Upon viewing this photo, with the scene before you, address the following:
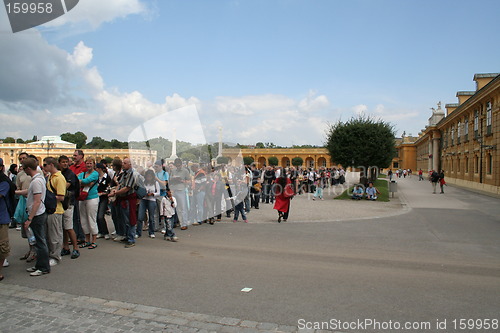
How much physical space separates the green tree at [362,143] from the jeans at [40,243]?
19.4 meters

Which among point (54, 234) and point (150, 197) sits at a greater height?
point (150, 197)

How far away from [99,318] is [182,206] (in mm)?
6129

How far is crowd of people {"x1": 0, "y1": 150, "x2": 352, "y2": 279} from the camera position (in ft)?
20.7

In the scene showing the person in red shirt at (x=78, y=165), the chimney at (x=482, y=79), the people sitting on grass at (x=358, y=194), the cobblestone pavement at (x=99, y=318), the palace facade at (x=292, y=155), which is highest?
the chimney at (x=482, y=79)

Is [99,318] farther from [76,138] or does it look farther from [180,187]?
[76,138]

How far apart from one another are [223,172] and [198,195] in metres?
1.28

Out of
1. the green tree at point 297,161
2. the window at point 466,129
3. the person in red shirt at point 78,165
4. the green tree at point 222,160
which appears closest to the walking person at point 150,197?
the person in red shirt at point 78,165

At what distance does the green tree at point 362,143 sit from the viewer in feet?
74.4

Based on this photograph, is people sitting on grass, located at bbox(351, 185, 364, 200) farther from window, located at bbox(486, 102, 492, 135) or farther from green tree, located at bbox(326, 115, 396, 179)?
window, located at bbox(486, 102, 492, 135)

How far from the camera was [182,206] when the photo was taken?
10.6 meters

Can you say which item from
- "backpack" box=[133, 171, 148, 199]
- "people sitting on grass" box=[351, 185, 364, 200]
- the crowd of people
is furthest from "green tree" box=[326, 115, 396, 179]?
"backpack" box=[133, 171, 148, 199]

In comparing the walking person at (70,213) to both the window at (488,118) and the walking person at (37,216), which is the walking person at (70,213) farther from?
the window at (488,118)

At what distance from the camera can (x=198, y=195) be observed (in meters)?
11.9

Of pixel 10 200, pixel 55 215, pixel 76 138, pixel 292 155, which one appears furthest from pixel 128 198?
pixel 76 138
